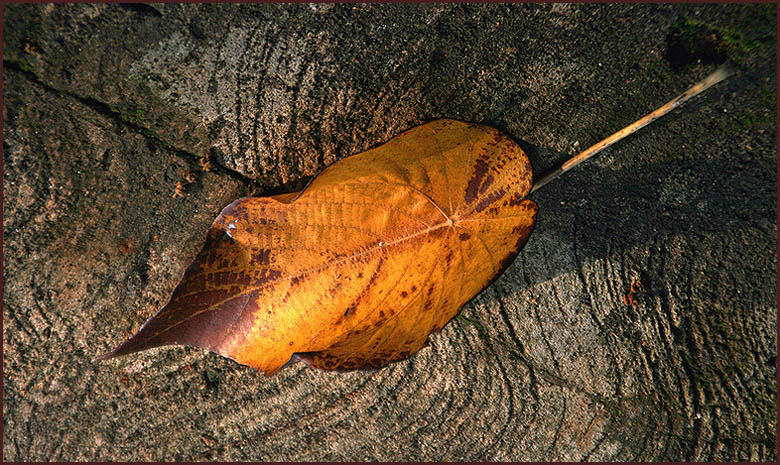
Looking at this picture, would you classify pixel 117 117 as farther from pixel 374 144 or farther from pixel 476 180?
pixel 476 180

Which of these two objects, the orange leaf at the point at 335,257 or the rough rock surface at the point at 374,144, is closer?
the orange leaf at the point at 335,257

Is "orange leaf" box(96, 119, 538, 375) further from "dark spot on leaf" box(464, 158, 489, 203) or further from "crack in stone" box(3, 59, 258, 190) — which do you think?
"crack in stone" box(3, 59, 258, 190)

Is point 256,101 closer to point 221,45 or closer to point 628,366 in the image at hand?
point 221,45

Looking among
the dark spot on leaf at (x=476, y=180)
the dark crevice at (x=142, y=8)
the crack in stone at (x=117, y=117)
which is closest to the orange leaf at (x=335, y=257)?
the dark spot on leaf at (x=476, y=180)

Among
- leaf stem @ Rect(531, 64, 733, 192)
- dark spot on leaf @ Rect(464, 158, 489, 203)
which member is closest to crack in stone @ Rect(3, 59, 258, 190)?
dark spot on leaf @ Rect(464, 158, 489, 203)

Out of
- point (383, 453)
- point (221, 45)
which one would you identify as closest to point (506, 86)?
point (221, 45)

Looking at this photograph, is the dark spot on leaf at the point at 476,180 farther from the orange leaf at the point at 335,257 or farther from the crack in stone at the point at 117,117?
the crack in stone at the point at 117,117

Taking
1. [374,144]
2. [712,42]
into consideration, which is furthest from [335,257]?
[712,42]
